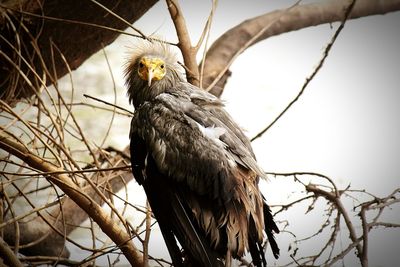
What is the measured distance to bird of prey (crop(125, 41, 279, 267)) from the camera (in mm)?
1462

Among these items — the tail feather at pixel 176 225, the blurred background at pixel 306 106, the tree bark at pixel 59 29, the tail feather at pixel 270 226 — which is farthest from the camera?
the blurred background at pixel 306 106

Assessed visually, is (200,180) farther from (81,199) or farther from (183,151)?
(81,199)

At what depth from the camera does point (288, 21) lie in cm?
295

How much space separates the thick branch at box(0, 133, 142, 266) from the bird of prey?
12 cm

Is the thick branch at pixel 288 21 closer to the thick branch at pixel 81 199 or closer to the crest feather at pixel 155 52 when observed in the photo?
the crest feather at pixel 155 52

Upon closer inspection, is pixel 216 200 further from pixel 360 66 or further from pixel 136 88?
pixel 360 66

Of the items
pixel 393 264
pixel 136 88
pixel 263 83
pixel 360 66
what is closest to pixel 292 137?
pixel 263 83

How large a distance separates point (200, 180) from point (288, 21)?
1.75m

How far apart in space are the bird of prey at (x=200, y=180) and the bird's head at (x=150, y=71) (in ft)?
0.62

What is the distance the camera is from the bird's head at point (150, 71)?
1832 millimetres

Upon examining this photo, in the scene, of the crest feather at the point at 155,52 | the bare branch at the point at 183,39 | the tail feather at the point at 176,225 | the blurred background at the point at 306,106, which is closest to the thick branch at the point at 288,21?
the blurred background at the point at 306,106

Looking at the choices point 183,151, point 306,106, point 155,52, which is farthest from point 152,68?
point 306,106

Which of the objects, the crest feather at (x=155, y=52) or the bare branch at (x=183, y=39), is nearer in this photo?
the bare branch at (x=183, y=39)

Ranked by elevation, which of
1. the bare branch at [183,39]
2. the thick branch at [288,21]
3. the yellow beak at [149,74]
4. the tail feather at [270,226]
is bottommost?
the tail feather at [270,226]
